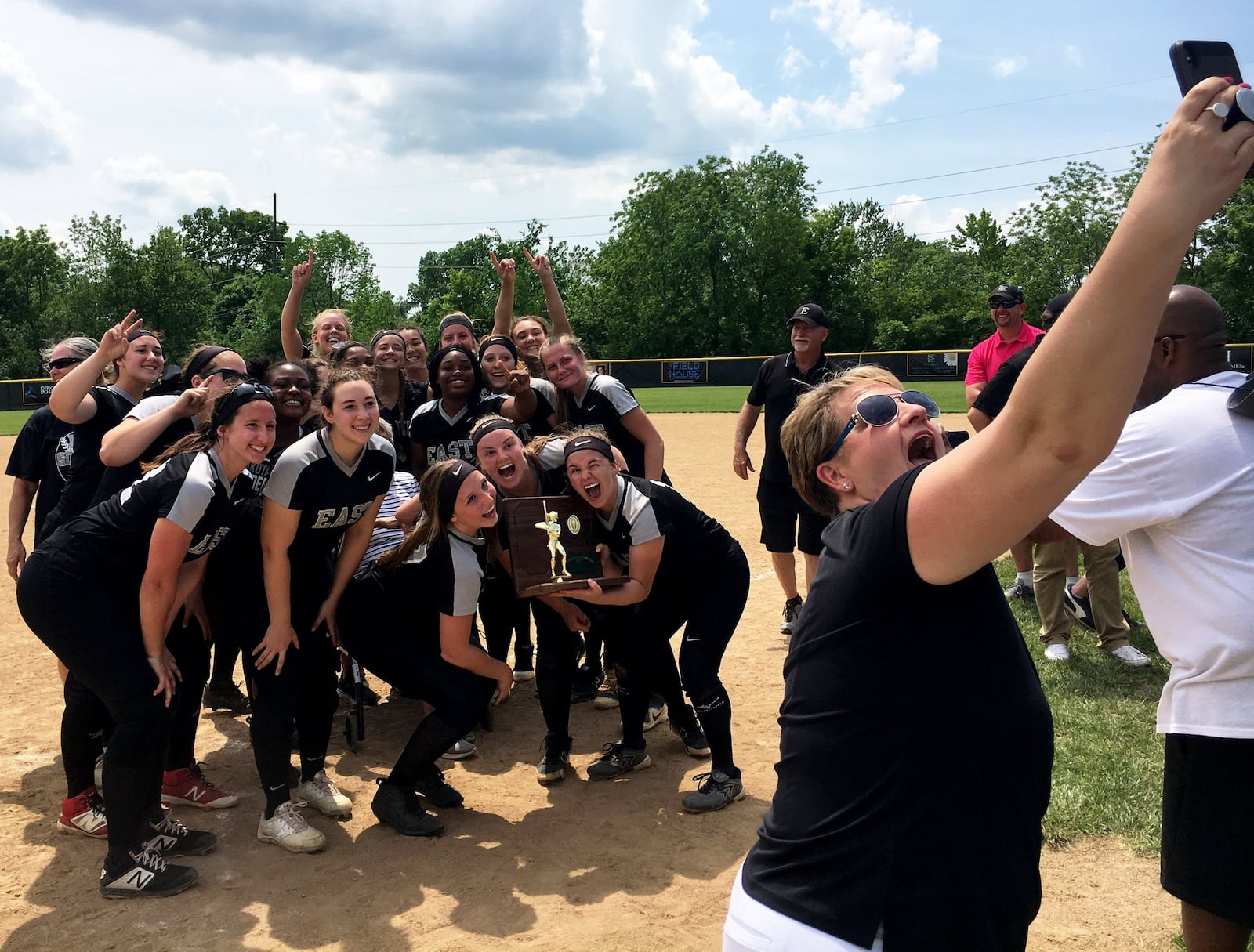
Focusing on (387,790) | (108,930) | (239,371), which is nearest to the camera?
(108,930)

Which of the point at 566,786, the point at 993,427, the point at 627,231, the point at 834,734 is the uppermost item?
the point at 627,231

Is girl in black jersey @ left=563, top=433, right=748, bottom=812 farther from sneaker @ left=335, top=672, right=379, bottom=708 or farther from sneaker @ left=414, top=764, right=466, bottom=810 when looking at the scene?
sneaker @ left=335, top=672, right=379, bottom=708

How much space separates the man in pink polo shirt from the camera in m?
A: 8.07

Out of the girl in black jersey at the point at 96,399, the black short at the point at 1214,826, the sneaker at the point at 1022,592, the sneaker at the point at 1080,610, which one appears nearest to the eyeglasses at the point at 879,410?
the black short at the point at 1214,826

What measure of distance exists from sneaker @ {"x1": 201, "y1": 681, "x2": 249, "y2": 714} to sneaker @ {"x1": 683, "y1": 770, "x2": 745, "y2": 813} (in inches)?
123

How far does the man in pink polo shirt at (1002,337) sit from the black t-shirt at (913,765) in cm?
649

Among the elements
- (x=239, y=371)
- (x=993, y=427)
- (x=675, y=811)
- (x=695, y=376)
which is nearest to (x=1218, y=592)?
(x=993, y=427)

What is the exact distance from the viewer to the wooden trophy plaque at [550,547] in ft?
15.5

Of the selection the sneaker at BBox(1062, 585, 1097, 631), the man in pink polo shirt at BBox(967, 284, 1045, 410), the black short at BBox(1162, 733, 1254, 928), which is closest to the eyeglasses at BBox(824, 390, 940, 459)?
the black short at BBox(1162, 733, 1254, 928)

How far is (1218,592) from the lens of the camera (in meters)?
2.38

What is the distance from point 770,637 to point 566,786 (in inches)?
106

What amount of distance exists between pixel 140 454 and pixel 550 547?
2.03m

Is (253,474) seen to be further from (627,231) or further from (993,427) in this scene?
(627,231)

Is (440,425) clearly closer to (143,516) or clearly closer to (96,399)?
(96,399)
